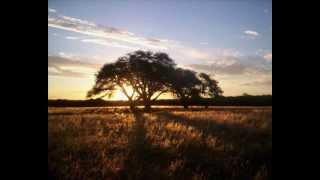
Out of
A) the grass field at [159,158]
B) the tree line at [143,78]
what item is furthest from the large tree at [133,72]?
the grass field at [159,158]

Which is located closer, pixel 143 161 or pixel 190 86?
pixel 143 161

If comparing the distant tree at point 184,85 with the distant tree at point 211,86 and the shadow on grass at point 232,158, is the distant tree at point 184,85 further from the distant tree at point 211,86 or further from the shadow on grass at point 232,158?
the shadow on grass at point 232,158

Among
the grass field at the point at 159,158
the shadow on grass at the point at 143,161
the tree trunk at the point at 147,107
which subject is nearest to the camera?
the shadow on grass at the point at 143,161

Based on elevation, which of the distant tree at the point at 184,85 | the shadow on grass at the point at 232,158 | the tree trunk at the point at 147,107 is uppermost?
the distant tree at the point at 184,85

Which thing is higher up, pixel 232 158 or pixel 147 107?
pixel 147 107

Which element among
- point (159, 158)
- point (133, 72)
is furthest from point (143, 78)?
point (159, 158)

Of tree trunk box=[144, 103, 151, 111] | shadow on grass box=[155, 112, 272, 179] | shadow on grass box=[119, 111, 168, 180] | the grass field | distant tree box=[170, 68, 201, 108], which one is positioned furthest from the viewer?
distant tree box=[170, 68, 201, 108]

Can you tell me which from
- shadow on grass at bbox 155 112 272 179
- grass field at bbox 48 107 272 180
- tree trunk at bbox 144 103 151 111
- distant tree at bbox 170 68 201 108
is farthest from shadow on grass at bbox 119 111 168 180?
distant tree at bbox 170 68 201 108

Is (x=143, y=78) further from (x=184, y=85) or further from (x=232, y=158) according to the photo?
(x=232, y=158)

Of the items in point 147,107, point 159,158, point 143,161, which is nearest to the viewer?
point 143,161

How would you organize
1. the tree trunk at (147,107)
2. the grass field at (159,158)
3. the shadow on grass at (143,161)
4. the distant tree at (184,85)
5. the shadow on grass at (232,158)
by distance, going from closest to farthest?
1. the shadow on grass at (143,161)
2. the grass field at (159,158)
3. the shadow on grass at (232,158)
4. the tree trunk at (147,107)
5. the distant tree at (184,85)

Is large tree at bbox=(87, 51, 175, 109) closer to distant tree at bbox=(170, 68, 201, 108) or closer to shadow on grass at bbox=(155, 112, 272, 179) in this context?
distant tree at bbox=(170, 68, 201, 108)
